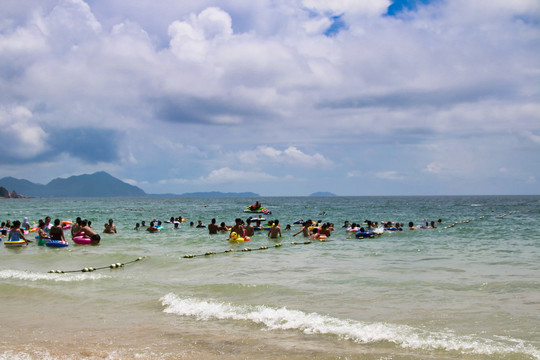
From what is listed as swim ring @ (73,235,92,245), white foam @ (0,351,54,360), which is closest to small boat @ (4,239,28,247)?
swim ring @ (73,235,92,245)

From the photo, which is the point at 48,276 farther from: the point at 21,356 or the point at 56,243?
the point at 56,243

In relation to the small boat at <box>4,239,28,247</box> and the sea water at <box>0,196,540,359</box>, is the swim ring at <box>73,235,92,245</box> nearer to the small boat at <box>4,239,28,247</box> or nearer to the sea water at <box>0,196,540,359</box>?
the small boat at <box>4,239,28,247</box>

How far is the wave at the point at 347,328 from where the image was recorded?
667cm

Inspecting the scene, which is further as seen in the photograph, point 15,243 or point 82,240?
point 82,240

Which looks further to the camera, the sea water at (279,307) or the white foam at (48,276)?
the white foam at (48,276)

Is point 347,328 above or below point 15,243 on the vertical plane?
above

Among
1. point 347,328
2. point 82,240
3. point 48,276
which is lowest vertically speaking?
point 48,276

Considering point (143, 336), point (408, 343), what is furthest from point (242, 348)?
point (408, 343)

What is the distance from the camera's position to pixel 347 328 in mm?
7590

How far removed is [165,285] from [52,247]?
40.1 ft

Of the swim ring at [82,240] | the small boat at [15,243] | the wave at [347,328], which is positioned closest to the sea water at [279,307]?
the wave at [347,328]

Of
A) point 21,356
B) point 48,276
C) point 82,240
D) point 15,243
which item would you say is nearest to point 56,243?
point 82,240

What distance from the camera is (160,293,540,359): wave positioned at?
6.67m

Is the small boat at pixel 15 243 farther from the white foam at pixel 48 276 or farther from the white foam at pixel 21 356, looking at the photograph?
the white foam at pixel 21 356
